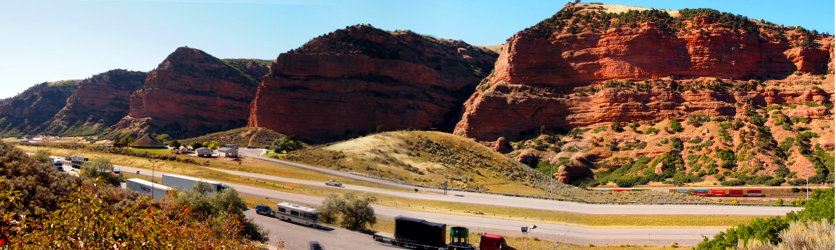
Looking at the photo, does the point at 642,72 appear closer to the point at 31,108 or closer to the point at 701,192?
the point at 701,192

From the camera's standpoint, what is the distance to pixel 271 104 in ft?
316

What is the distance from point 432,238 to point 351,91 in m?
79.3

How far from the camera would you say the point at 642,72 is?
73938mm

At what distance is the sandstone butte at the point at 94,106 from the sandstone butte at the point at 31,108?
668 centimetres

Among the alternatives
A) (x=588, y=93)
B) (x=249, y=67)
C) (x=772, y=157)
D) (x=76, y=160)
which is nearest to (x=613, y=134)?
(x=588, y=93)

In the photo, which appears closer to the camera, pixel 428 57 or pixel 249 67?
pixel 428 57

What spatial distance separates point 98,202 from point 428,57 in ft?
364

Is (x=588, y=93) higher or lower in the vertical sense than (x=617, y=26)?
lower

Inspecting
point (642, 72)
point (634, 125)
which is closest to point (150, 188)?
point (634, 125)

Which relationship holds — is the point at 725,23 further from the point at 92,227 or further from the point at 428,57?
the point at 92,227

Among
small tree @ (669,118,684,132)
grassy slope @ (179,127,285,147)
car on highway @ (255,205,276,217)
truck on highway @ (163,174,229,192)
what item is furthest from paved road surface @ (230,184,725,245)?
grassy slope @ (179,127,285,147)

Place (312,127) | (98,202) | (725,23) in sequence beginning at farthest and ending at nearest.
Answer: (312,127)
(725,23)
(98,202)

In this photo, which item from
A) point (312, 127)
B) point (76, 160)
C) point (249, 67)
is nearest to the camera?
point (76, 160)

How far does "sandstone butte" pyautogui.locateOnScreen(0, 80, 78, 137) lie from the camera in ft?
432
